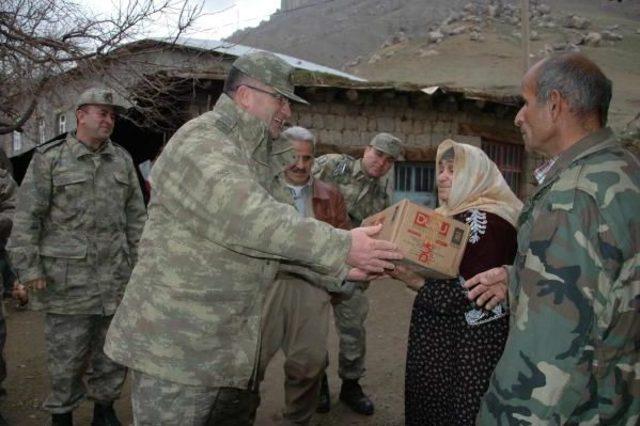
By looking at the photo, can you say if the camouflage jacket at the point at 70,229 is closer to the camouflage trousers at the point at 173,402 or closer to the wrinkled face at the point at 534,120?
the camouflage trousers at the point at 173,402

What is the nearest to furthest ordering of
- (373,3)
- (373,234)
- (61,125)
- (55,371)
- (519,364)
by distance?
(519,364) < (373,234) < (55,371) < (61,125) < (373,3)

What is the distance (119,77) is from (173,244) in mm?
5968

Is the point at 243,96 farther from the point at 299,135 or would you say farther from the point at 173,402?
the point at 299,135

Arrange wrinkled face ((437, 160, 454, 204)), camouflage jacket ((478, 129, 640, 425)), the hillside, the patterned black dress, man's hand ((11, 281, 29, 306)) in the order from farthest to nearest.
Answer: the hillside, man's hand ((11, 281, 29, 306)), wrinkled face ((437, 160, 454, 204)), the patterned black dress, camouflage jacket ((478, 129, 640, 425))

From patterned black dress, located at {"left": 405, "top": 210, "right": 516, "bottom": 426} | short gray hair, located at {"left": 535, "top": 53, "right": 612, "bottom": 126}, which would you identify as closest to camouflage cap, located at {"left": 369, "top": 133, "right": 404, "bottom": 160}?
patterned black dress, located at {"left": 405, "top": 210, "right": 516, "bottom": 426}

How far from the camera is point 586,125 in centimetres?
172

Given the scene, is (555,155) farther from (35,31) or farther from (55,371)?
(35,31)

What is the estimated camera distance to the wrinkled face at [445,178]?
2752 millimetres

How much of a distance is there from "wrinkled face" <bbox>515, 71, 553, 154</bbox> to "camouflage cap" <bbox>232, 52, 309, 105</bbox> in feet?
2.86

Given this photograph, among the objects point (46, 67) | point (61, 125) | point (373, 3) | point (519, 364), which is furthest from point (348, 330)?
point (373, 3)

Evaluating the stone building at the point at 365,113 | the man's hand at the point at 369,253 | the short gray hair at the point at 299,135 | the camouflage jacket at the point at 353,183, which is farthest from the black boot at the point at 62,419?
the stone building at the point at 365,113

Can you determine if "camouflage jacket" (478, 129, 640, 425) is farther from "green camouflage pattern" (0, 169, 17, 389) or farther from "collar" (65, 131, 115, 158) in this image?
"green camouflage pattern" (0, 169, 17, 389)

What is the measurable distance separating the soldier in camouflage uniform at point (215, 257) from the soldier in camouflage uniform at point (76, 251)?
5.54ft

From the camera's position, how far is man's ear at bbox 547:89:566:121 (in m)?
1.74
